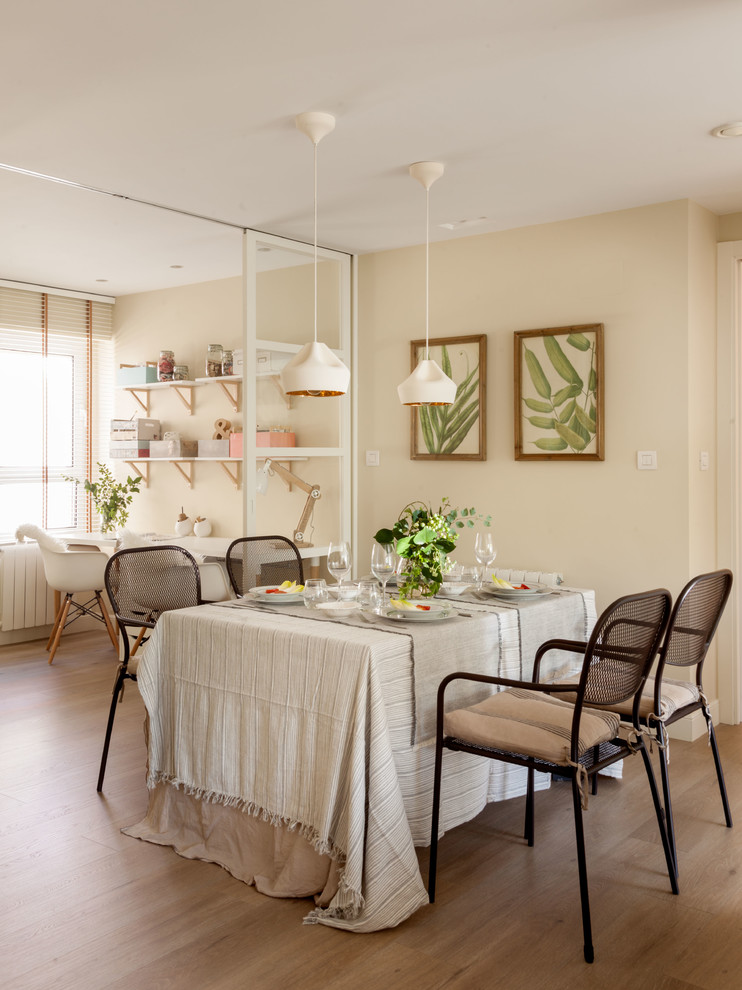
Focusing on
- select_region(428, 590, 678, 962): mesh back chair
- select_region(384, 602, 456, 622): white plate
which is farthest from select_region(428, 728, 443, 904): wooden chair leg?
select_region(384, 602, 456, 622): white plate

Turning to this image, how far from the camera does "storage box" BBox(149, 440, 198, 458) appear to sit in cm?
618

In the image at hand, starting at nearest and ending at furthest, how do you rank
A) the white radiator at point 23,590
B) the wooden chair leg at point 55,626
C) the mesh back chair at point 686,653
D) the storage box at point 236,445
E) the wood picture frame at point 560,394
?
1. the mesh back chair at point 686,653
2. the wood picture frame at point 560,394
3. the storage box at point 236,445
4. the wooden chair leg at point 55,626
5. the white radiator at point 23,590

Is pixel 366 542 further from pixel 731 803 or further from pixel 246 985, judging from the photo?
pixel 246 985

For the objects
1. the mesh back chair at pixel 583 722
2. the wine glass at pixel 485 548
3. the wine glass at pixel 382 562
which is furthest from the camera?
the wine glass at pixel 485 548

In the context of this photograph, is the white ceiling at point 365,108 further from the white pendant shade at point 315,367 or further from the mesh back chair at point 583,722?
the mesh back chair at point 583,722

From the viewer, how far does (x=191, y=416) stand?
6.28 metres

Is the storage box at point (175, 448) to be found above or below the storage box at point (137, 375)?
Answer: below

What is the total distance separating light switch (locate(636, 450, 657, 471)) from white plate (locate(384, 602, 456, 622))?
172 cm

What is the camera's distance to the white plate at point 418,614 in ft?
9.09

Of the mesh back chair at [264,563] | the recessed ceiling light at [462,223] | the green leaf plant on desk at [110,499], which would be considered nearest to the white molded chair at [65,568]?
the green leaf plant on desk at [110,499]

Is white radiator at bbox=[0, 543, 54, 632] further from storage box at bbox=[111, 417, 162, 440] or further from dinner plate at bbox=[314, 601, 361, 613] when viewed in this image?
dinner plate at bbox=[314, 601, 361, 613]

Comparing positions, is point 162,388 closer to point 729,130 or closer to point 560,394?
point 560,394

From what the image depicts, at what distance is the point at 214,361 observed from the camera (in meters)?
5.73

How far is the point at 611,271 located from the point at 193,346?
3138mm
